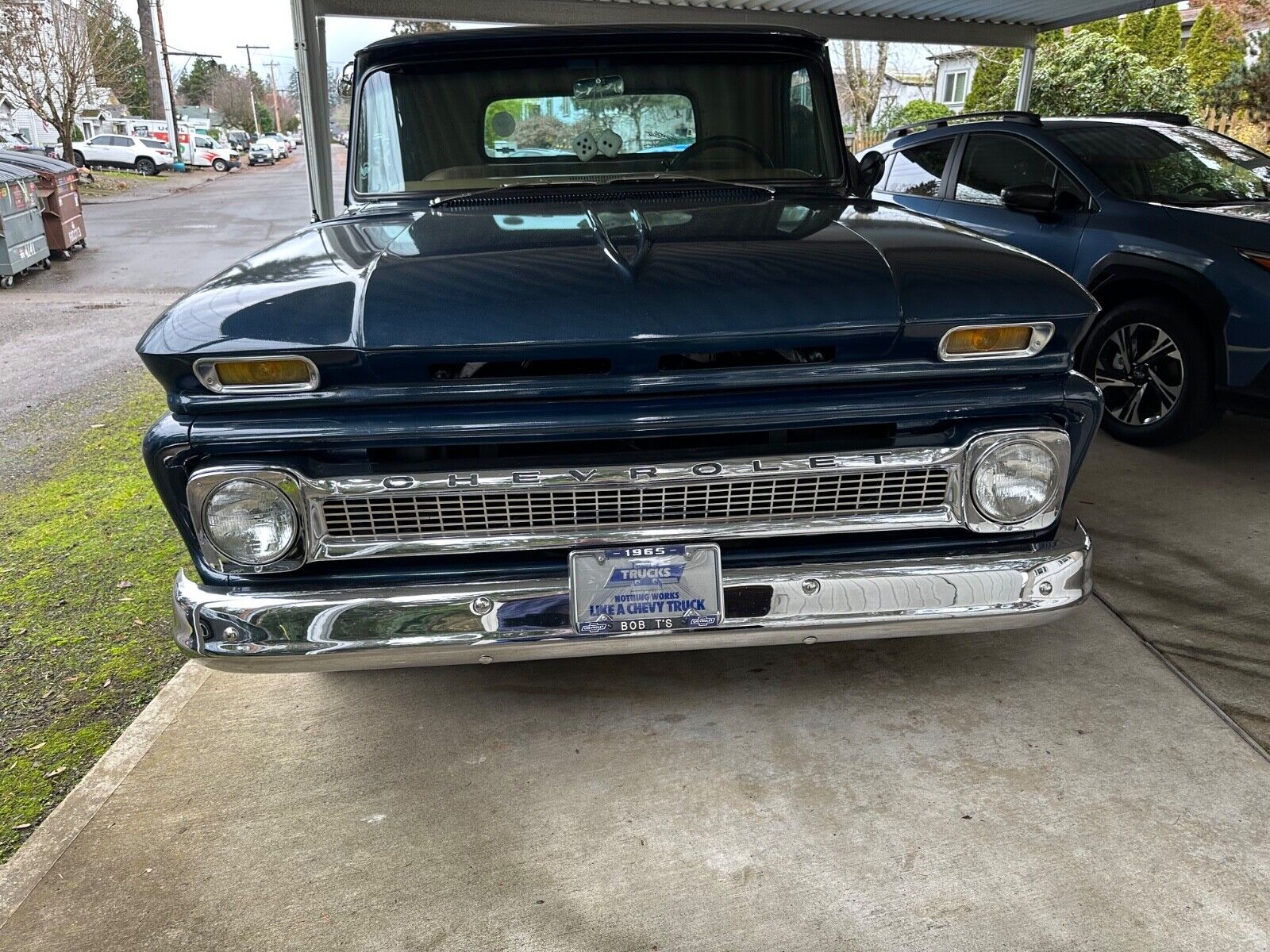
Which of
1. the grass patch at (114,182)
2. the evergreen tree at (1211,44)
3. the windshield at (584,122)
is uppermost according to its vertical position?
the evergreen tree at (1211,44)

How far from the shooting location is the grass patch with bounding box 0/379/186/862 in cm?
275

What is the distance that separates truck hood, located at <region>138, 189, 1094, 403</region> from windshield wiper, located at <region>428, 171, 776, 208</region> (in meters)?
0.67

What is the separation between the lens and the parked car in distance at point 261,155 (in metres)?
49.1

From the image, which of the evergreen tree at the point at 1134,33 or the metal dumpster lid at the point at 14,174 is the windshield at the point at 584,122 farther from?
the evergreen tree at the point at 1134,33

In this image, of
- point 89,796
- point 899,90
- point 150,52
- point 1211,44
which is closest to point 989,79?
point 1211,44

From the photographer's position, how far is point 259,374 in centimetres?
211

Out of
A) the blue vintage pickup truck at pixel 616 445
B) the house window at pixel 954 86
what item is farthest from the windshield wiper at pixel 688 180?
the house window at pixel 954 86

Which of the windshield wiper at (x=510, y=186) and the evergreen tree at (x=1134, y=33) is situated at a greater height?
the evergreen tree at (x=1134, y=33)

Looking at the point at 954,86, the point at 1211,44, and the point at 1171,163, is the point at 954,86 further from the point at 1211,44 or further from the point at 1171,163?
the point at 1171,163

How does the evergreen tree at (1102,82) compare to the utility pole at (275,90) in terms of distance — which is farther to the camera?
the utility pole at (275,90)

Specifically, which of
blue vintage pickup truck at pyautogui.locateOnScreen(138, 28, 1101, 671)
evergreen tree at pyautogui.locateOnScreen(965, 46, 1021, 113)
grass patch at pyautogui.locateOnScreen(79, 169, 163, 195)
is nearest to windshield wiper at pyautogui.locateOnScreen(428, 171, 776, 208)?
blue vintage pickup truck at pyautogui.locateOnScreen(138, 28, 1101, 671)

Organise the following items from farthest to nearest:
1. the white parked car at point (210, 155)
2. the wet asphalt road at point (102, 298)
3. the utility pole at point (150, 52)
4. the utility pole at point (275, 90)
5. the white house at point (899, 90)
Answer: the utility pole at point (275, 90) → the white parked car at point (210, 155) → the utility pole at point (150, 52) → the white house at point (899, 90) → the wet asphalt road at point (102, 298)

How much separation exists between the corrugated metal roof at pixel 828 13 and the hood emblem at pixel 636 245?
188 inches

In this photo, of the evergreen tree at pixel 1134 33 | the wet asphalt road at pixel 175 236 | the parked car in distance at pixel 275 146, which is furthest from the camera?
the parked car in distance at pixel 275 146
